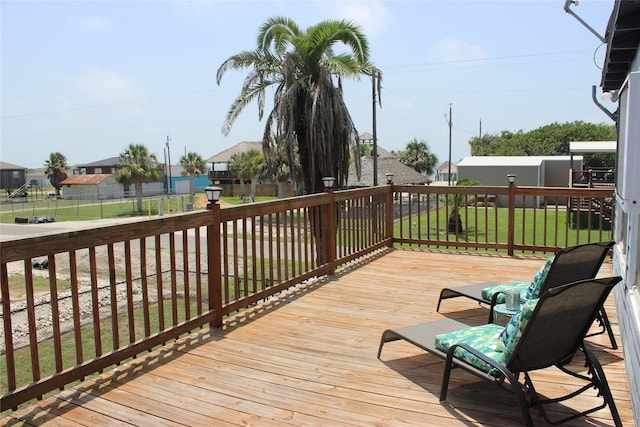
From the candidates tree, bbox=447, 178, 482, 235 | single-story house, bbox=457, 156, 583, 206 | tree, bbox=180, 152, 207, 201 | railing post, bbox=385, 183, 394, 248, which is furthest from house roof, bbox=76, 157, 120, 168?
railing post, bbox=385, 183, 394, 248

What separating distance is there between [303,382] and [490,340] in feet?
3.90

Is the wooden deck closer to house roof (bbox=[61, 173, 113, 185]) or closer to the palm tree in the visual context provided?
the palm tree

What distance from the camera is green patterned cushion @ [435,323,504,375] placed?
2.58m

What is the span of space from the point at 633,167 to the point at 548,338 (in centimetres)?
95

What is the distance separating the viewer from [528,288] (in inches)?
149

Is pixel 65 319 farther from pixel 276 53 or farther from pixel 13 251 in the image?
pixel 13 251

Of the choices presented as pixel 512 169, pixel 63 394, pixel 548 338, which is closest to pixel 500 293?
pixel 548 338

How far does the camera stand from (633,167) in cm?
239

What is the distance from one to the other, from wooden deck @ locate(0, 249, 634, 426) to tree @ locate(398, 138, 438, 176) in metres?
49.2

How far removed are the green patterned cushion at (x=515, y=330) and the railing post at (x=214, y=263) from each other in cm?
239

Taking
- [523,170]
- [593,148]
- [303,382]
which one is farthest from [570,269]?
[523,170]

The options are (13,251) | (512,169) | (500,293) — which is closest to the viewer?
(13,251)

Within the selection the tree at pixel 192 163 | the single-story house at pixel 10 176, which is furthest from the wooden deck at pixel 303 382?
the single-story house at pixel 10 176

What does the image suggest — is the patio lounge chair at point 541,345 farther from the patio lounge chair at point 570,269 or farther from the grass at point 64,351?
the grass at point 64,351
